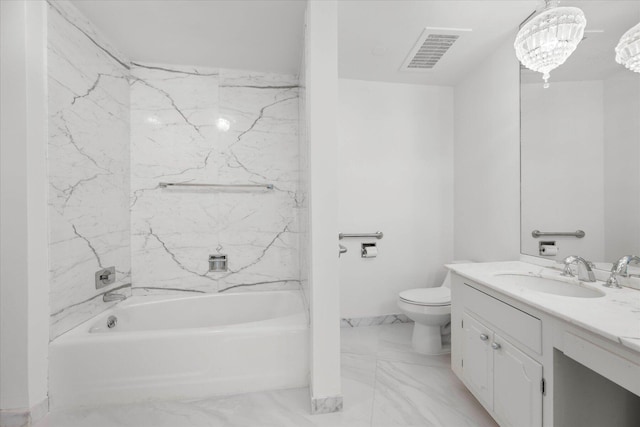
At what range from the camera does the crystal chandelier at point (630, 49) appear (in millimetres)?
1151

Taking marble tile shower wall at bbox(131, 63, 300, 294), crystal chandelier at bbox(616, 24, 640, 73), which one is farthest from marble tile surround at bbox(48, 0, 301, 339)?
crystal chandelier at bbox(616, 24, 640, 73)

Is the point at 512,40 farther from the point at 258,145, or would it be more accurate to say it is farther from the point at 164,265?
the point at 164,265

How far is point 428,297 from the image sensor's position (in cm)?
203

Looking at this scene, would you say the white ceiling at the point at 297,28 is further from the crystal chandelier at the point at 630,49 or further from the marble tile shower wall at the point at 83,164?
the marble tile shower wall at the point at 83,164

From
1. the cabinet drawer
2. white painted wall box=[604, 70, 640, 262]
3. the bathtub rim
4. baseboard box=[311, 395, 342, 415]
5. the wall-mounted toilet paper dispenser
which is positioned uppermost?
white painted wall box=[604, 70, 640, 262]

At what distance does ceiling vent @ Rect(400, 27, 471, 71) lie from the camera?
184 cm

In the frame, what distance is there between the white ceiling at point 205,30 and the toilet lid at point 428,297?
6.49 feet

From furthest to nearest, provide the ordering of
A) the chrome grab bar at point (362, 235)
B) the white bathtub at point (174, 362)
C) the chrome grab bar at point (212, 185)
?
1. the chrome grab bar at point (362, 235)
2. the chrome grab bar at point (212, 185)
3. the white bathtub at point (174, 362)

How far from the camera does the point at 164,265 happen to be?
2.24 m

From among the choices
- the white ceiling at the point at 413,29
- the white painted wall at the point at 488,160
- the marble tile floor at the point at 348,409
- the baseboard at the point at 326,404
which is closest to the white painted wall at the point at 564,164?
the white painted wall at the point at 488,160

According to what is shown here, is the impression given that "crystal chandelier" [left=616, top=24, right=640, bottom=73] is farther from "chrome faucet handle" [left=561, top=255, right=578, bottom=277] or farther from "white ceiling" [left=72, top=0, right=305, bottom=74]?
"white ceiling" [left=72, top=0, right=305, bottom=74]

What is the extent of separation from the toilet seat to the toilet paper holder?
478 mm

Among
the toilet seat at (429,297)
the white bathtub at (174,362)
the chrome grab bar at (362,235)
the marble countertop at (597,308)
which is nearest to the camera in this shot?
the marble countertop at (597,308)

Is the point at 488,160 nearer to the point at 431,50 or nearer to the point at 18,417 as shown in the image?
the point at 431,50
